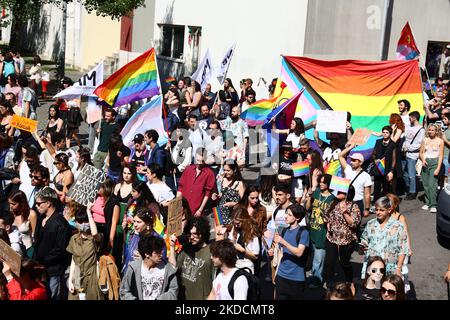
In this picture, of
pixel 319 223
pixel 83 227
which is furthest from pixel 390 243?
pixel 83 227

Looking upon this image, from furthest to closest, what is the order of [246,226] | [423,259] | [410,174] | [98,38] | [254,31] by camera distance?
1. [98,38]
2. [254,31]
3. [410,174]
4. [423,259]
5. [246,226]

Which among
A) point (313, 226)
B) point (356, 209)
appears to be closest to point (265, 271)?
point (313, 226)

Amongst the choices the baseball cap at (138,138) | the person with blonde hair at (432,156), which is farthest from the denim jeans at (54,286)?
the person with blonde hair at (432,156)

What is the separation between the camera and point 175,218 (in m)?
7.39

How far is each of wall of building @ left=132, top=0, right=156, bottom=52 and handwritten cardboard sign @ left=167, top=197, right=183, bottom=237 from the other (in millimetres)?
20177

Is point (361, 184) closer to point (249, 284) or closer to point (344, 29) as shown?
point (249, 284)

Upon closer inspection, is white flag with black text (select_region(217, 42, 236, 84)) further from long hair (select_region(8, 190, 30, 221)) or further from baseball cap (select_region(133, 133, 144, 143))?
long hair (select_region(8, 190, 30, 221))

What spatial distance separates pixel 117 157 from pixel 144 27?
1775 cm

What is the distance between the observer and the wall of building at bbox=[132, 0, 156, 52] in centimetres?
2698

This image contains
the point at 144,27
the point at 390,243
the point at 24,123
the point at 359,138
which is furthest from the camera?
the point at 144,27

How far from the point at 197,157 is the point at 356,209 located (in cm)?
262

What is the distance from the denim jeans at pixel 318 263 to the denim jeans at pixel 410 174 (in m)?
4.34

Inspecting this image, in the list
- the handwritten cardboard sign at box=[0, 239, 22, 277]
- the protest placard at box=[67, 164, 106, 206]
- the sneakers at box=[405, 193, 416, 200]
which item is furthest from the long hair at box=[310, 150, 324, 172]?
the handwritten cardboard sign at box=[0, 239, 22, 277]

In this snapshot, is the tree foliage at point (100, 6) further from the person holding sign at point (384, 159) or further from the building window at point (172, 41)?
the person holding sign at point (384, 159)
